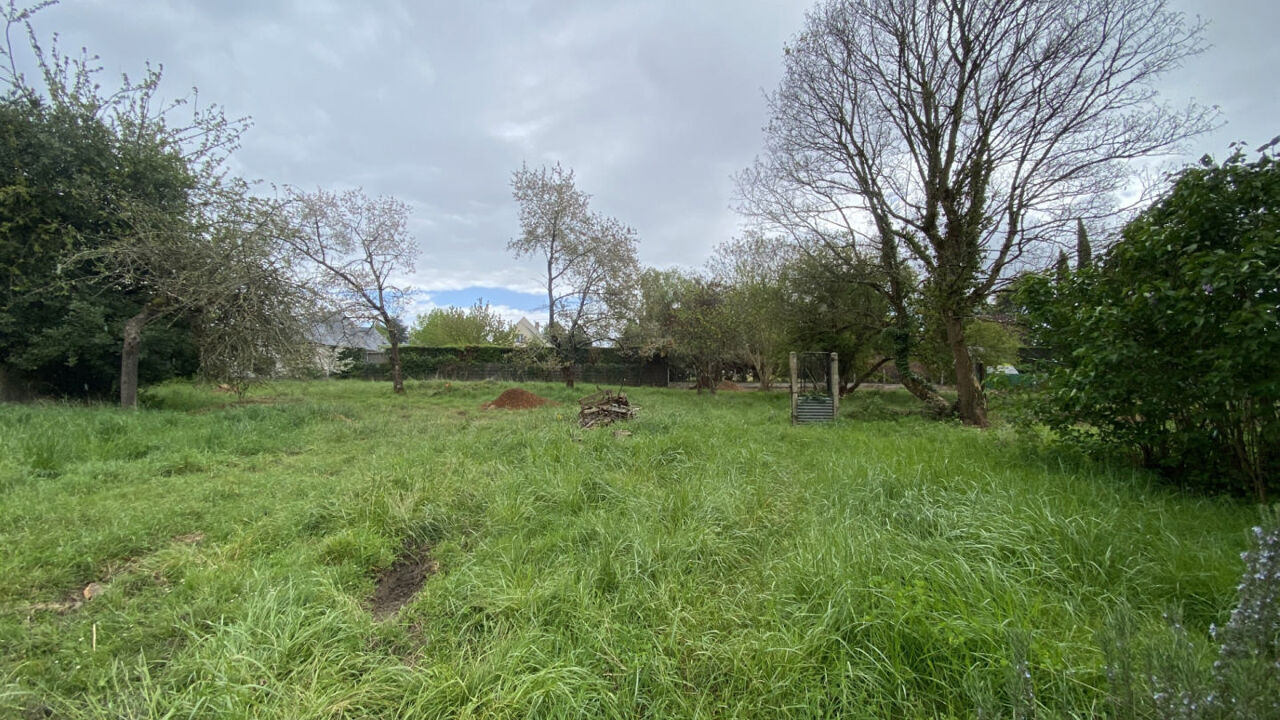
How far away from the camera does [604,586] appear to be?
7.86 ft

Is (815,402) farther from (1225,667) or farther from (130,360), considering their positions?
(130,360)

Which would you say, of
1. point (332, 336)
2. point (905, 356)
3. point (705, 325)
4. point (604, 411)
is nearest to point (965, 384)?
point (905, 356)

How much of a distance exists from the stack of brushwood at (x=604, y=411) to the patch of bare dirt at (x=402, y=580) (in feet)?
15.2

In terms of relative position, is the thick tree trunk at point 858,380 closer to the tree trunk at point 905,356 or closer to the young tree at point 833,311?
the young tree at point 833,311

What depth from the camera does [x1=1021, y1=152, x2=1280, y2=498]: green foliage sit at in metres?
2.74

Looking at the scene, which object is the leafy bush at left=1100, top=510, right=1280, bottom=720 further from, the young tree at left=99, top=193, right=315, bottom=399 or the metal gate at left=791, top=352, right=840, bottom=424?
the young tree at left=99, top=193, right=315, bottom=399

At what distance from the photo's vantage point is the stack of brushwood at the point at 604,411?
7.93m

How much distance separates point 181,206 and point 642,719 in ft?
42.4

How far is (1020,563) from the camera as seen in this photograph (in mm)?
2301

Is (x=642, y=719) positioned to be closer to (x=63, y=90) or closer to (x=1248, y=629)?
(x=1248, y=629)

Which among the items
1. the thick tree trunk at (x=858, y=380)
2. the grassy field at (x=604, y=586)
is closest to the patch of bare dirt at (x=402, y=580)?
the grassy field at (x=604, y=586)

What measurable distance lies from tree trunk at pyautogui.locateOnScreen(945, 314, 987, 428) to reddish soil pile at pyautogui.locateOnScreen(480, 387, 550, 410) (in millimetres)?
10045

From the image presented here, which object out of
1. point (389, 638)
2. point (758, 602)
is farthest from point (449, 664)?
point (758, 602)

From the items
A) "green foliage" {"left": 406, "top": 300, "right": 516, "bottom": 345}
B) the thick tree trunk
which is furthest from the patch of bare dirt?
"green foliage" {"left": 406, "top": 300, "right": 516, "bottom": 345}
